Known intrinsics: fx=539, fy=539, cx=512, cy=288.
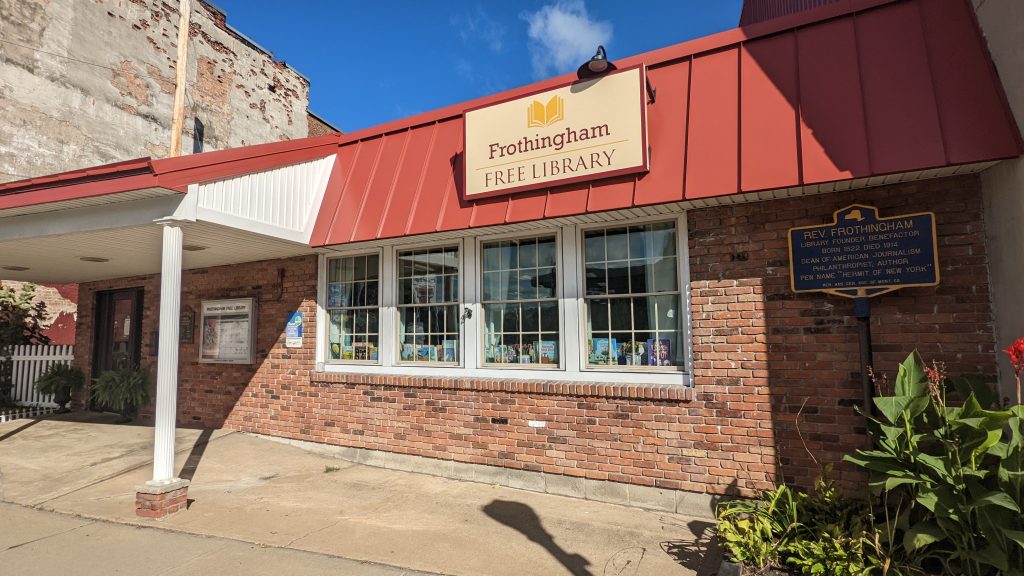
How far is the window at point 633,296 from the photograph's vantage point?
5.62 metres

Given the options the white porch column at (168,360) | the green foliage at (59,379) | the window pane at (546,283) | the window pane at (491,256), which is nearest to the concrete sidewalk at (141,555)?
the white porch column at (168,360)

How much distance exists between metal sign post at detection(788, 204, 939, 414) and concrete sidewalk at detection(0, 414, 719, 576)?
2.34m

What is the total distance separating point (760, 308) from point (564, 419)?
7.50ft

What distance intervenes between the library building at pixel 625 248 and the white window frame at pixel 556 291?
0.13ft

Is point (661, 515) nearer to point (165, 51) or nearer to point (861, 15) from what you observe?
point (861, 15)

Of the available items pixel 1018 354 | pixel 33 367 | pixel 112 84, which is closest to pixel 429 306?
pixel 1018 354

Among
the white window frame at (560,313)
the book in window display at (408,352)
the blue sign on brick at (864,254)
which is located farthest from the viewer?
the book in window display at (408,352)

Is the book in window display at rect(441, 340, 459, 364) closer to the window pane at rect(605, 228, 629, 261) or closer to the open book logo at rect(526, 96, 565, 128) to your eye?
the window pane at rect(605, 228, 629, 261)

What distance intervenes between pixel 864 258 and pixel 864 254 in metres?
0.03

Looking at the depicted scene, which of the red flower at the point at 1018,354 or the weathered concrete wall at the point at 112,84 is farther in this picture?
the weathered concrete wall at the point at 112,84

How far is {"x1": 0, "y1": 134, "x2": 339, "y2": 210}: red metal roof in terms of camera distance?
17.6ft

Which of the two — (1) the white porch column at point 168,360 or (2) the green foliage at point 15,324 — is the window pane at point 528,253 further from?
(2) the green foliage at point 15,324

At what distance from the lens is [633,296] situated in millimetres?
5777

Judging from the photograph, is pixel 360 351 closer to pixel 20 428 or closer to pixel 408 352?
pixel 408 352
